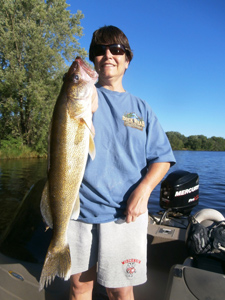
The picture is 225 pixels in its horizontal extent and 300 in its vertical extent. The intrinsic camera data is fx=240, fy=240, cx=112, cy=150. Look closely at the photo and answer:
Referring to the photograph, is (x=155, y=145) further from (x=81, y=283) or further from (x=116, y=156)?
(x=81, y=283)

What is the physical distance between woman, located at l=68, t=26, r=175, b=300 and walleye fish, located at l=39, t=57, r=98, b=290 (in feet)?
0.42

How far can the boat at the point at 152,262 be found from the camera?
70.7 inches

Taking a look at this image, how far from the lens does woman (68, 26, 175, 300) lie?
1.86m

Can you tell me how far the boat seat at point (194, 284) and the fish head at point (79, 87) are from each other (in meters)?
1.44

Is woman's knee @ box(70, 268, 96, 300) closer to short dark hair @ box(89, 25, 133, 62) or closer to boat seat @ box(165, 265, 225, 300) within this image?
boat seat @ box(165, 265, 225, 300)

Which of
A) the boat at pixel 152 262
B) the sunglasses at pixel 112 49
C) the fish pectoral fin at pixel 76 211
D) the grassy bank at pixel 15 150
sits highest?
the sunglasses at pixel 112 49

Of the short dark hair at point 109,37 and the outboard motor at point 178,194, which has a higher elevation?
the short dark hair at point 109,37

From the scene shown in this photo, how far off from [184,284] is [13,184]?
1183 centimetres

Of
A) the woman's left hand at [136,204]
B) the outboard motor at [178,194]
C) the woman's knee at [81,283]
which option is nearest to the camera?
the woman's left hand at [136,204]

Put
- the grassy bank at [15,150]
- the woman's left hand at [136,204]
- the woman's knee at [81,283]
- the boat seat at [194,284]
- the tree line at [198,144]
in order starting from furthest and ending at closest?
the tree line at [198,144], the grassy bank at [15,150], the woman's knee at [81,283], the woman's left hand at [136,204], the boat seat at [194,284]

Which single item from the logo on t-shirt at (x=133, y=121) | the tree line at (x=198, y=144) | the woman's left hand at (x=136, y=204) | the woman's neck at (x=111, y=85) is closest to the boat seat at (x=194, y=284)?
the woman's left hand at (x=136, y=204)

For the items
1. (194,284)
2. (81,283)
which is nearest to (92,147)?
(81,283)

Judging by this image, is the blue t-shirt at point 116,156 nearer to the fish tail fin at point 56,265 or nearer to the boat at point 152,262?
the fish tail fin at point 56,265

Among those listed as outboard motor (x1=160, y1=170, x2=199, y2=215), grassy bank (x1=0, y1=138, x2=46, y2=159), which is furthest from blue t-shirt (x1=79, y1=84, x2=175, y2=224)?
grassy bank (x1=0, y1=138, x2=46, y2=159)
